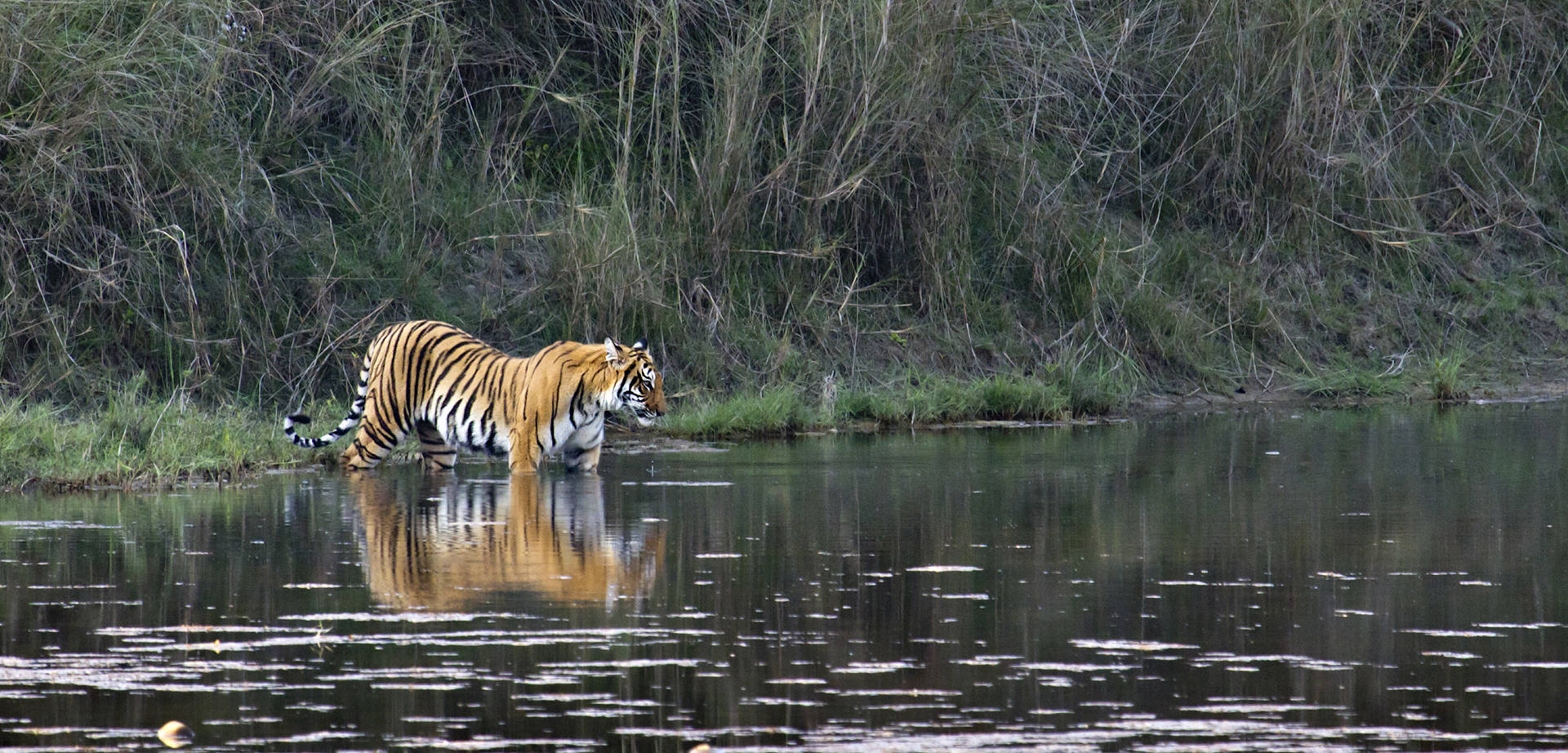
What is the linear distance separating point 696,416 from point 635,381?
1.61 metres

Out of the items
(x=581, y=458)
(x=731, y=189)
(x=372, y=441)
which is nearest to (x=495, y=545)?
(x=581, y=458)

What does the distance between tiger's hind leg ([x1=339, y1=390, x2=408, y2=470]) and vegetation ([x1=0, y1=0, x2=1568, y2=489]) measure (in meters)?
1.33

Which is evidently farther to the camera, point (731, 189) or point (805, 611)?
point (731, 189)

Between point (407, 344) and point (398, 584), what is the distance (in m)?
5.08

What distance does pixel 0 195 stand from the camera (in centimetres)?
1284

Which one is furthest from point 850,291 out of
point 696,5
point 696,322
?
point 696,5

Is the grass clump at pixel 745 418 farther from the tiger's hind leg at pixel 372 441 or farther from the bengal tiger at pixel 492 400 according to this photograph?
the tiger's hind leg at pixel 372 441

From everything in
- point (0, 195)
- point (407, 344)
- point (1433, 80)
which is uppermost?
point (1433, 80)

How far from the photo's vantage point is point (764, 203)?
15.5 meters

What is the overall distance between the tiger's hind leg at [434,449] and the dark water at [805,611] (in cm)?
62

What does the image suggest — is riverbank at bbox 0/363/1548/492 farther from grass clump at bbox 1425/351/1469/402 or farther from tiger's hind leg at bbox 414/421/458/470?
tiger's hind leg at bbox 414/421/458/470

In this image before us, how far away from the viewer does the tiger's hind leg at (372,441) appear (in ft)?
39.2

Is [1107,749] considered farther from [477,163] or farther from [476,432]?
[477,163]

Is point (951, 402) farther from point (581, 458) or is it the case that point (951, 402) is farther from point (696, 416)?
point (581, 458)
